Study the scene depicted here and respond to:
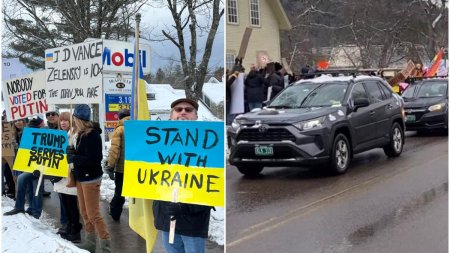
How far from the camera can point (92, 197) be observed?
546cm

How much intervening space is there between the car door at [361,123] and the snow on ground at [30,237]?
129 inches

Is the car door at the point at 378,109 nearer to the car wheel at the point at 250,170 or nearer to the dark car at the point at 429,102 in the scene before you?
the dark car at the point at 429,102

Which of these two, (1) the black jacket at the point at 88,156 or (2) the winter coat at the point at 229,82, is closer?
(2) the winter coat at the point at 229,82

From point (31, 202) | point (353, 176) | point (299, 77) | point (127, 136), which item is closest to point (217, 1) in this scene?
point (299, 77)

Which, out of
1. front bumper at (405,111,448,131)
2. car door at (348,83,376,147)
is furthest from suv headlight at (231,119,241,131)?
car door at (348,83,376,147)

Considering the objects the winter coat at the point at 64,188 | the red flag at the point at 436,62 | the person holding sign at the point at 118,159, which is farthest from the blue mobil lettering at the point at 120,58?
the red flag at the point at 436,62

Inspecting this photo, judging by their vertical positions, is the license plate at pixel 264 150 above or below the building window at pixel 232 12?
below

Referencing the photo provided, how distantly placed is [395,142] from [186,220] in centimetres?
292

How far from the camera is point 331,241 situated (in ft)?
14.5

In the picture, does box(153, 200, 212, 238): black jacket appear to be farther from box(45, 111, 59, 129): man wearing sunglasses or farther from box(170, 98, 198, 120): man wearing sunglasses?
box(45, 111, 59, 129): man wearing sunglasses

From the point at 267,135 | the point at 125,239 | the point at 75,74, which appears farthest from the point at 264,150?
the point at 75,74

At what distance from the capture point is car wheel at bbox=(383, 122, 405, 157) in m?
5.76

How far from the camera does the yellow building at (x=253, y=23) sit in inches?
158

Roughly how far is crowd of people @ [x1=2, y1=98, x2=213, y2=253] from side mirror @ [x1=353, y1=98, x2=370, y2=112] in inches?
105
